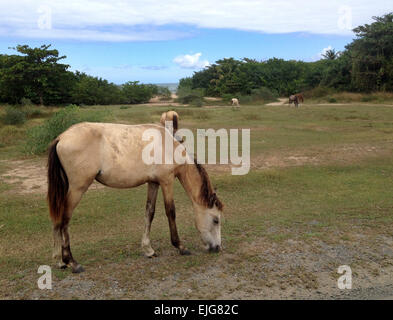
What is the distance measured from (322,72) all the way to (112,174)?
41.3 m

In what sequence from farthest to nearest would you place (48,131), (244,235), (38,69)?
(38,69) < (48,131) < (244,235)

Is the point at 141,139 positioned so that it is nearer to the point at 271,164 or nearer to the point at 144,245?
the point at 144,245

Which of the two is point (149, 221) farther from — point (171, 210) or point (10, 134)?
point (10, 134)

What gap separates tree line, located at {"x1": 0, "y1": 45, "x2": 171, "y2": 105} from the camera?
28.0 metres

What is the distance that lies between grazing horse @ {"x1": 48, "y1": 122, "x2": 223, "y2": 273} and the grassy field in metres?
0.40

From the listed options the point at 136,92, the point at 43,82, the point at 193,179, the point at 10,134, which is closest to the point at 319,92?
the point at 136,92

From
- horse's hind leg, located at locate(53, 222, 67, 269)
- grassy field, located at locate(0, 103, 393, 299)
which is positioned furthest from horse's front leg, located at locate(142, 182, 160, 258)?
horse's hind leg, located at locate(53, 222, 67, 269)

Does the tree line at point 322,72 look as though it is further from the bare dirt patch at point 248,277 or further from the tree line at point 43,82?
the bare dirt patch at point 248,277

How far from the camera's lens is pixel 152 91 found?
42.4 meters

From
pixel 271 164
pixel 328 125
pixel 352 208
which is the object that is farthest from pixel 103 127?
pixel 328 125

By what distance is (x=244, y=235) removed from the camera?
563 cm

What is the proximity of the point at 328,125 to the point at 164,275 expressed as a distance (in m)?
16.8

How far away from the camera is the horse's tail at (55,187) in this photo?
13.8 feet

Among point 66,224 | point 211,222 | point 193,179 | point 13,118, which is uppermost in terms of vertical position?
point 13,118
